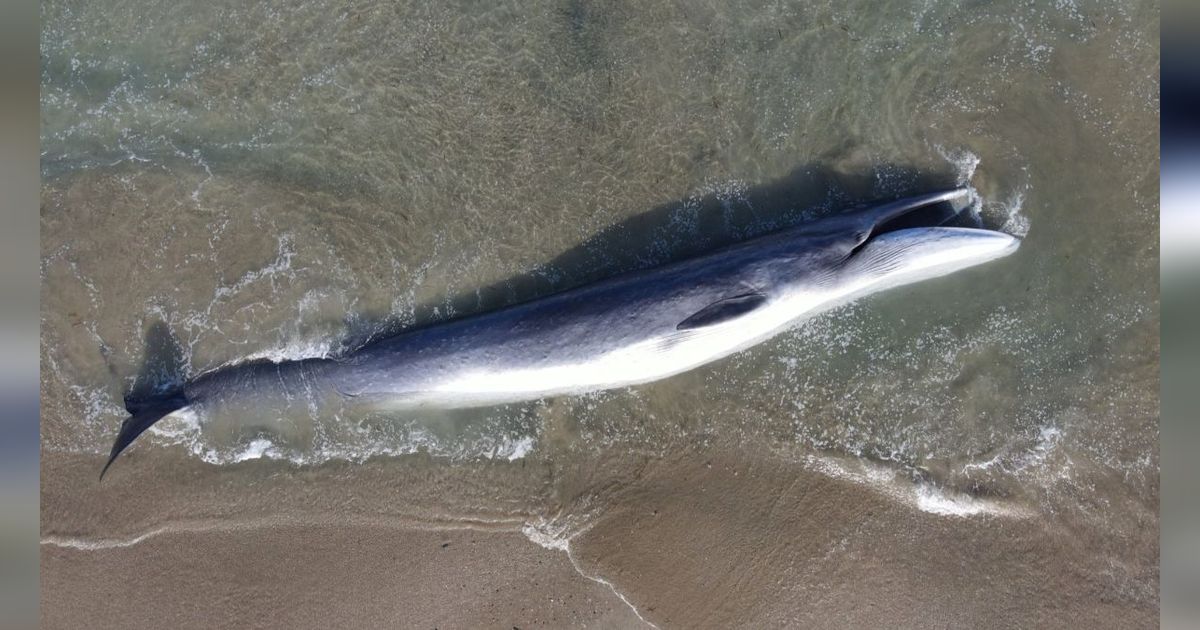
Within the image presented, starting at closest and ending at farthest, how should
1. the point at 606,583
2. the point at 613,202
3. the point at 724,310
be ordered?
1. the point at 724,310
2. the point at 606,583
3. the point at 613,202

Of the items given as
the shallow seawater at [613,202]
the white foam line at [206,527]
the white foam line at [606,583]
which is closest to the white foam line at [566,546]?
the white foam line at [606,583]

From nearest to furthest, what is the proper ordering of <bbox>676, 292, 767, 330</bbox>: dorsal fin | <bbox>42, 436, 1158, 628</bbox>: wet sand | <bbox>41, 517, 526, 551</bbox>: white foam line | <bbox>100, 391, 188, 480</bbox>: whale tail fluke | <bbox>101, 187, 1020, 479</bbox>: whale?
<bbox>676, 292, 767, 330</bbox>: dorsal fin, <bbox>101, 187, 1020, 479</bbox>: whale, <bbox>42, 436, 1158, 628</bbox>: wet sand, <bbox>100, 391, 188, 480</bbox>: whale tail fluke, <bbox>41, 517, 526, 551</bbox>: white foam line

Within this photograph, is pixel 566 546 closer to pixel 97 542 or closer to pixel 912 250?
pixel 912 250

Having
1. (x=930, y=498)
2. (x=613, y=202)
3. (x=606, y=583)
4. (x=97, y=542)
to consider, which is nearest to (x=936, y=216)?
(x=930, y=498)

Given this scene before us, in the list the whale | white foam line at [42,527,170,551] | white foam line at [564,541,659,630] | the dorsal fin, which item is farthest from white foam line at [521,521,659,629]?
white foam line at [42,527,170,551]

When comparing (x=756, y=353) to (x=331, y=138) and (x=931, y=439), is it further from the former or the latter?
(x=331, y=138)

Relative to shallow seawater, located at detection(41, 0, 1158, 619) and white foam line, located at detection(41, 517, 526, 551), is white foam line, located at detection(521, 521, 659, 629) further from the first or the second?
shallow seawater, located at detection(41, 0, 1158, 619)
